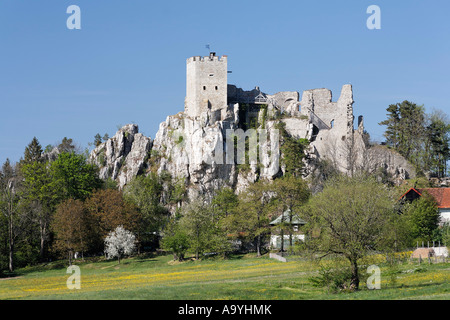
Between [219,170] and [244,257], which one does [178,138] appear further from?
[244,257]

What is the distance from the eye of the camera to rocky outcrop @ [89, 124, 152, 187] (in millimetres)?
101750

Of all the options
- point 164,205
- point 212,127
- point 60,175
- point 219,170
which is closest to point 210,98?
point 212,127

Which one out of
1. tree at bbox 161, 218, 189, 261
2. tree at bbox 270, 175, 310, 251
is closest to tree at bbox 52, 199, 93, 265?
tree at bbox 161, 218, 189, 261

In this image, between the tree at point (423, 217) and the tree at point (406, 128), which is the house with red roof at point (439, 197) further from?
the tree at point (406, 128)

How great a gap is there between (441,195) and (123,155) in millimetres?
49879

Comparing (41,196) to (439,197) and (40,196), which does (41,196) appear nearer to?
(40,196)

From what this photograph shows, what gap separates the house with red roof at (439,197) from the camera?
7531 cm

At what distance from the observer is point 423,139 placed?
323 feet

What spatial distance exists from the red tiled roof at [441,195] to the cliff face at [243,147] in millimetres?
12373

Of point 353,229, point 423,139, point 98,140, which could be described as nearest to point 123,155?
point 98,140

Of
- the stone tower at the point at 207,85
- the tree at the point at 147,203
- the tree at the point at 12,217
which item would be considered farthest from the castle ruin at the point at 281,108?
the tree at the point at 12,217

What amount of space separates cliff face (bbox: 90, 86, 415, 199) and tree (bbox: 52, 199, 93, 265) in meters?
20.8
